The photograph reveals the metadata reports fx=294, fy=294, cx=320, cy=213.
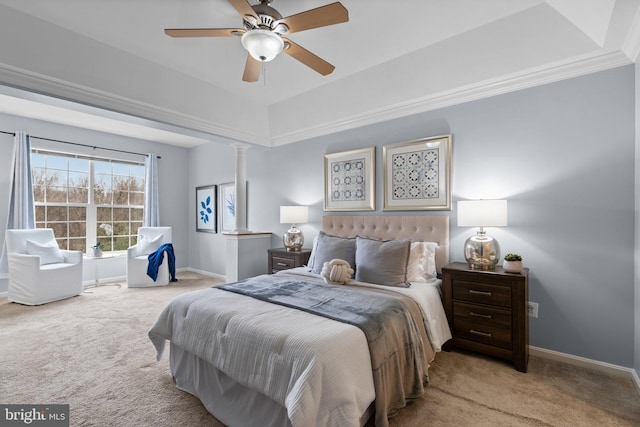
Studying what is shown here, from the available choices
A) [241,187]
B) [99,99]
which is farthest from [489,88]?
[99,99]

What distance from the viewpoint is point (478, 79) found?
270cm

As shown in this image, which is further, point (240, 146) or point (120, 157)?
point (120, 157)

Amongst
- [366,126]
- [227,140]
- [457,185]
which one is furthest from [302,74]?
[457,185]

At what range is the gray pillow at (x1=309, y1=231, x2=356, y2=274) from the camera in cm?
288

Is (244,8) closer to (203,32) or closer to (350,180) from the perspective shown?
(203,32)

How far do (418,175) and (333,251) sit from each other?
124 centimetres

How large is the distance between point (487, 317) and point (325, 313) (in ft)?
4.89

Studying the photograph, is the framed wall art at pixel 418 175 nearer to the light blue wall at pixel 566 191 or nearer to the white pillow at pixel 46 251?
the light blue wall at pixel 566 191

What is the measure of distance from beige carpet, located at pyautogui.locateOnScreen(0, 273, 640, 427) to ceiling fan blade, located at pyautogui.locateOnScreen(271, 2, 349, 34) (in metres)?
2.41

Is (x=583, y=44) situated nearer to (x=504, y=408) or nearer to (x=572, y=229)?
(x=572, y=229)

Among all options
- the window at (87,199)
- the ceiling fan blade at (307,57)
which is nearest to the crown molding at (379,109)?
the ceiling fan blade at (307,57)

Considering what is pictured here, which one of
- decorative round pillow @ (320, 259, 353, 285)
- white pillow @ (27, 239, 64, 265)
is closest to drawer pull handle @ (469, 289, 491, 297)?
decorative round pillow @ (320, 259, 353, 285)

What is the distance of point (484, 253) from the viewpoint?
2.51 meters

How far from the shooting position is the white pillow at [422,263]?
2689mm
